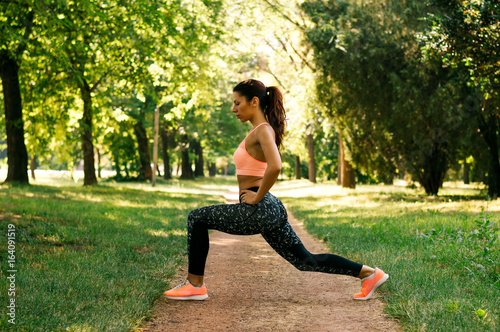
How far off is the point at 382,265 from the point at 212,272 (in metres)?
2.25

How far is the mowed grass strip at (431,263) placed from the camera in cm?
396

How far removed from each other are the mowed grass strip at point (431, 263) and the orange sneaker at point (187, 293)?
6.07 feet

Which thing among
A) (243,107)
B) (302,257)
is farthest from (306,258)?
(243,107)

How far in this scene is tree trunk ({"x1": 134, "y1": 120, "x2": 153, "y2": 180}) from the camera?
33344 mm

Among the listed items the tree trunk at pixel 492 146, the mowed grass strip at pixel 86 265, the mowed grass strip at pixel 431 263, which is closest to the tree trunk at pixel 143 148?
the tree trunk at pixel 492 146

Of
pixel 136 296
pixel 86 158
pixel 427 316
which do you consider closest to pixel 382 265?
pixel 427 316

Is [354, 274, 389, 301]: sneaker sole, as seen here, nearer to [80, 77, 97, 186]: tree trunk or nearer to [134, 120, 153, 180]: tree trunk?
[80, 77, 97, 186]: tree trunk

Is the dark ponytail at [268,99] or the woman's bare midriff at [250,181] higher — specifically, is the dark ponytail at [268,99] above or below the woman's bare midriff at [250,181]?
above

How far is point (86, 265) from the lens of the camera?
5.71 m

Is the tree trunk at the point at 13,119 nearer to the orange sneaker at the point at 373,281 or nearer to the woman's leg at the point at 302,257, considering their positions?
the woman's leg at the point at 302,257

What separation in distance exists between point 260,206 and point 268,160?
0.46 m

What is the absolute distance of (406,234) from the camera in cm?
849

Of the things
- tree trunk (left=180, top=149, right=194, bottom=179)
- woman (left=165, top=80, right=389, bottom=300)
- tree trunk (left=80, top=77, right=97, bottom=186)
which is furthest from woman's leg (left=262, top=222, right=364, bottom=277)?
tree trunk (left=180, top=149, right=194, bottom=179)

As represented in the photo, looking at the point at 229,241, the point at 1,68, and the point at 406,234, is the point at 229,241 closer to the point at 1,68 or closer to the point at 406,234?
the point at 406,234
